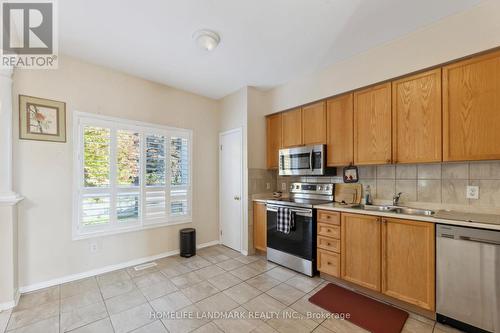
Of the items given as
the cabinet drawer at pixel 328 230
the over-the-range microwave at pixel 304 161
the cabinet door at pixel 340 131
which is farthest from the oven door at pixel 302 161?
the cabinet drawer at pixel 328 230

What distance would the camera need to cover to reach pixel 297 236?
114 inches

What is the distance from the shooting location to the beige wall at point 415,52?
1.85 metres

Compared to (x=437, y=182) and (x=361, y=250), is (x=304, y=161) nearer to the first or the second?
(x=361, y=250)

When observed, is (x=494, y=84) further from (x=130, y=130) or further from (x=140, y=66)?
(x=130, y=130)

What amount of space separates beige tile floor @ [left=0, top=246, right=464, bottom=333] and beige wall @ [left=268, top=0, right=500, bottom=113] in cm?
242

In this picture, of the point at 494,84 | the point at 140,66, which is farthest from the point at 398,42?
A: the point at 140,66

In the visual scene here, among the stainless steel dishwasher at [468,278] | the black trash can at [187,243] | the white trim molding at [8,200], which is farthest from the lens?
the black trash can at [187,243]

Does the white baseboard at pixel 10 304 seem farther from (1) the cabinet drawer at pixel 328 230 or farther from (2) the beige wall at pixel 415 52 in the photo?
(2) the beige wall at pixel 415 52

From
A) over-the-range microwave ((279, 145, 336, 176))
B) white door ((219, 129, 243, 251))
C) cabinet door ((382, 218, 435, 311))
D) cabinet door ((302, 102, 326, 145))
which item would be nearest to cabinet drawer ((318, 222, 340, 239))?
cabinet door ((382, 218, 435, 311))

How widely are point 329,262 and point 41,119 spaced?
3751mm

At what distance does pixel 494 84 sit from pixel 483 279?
1.58 m

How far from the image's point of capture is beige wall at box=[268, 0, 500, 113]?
1.85 m

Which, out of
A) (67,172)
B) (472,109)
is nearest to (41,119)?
(67,172)

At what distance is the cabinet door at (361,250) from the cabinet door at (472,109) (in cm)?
97
